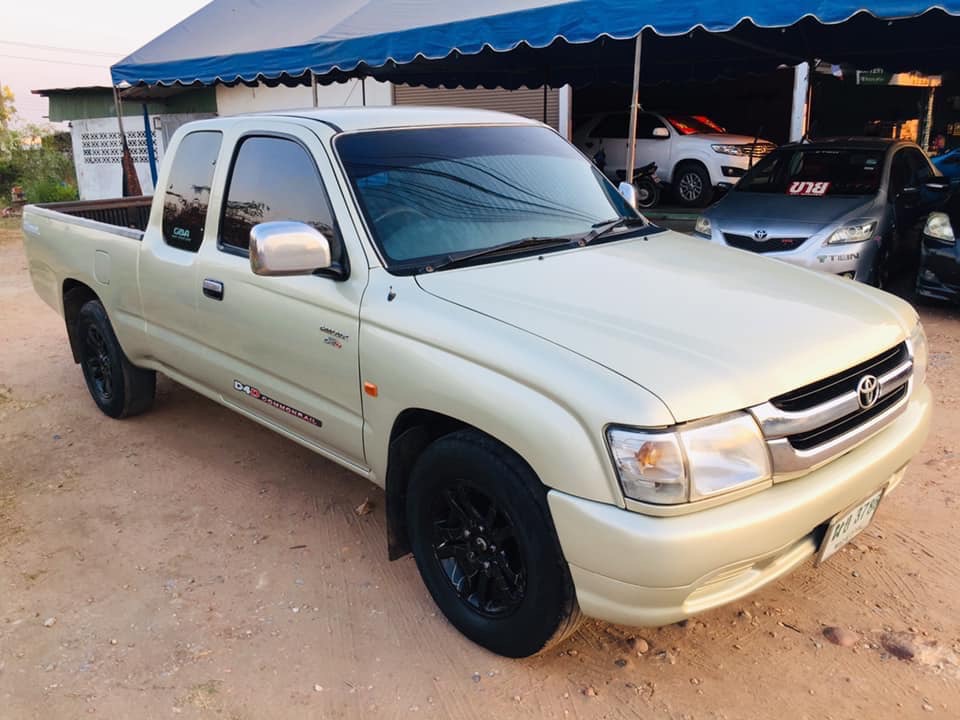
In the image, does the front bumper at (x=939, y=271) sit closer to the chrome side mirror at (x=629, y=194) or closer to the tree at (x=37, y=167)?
the chrome side mirror at (x=629, y=194)

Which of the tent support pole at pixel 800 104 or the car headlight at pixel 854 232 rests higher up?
the tent support pole at pixel 800 104

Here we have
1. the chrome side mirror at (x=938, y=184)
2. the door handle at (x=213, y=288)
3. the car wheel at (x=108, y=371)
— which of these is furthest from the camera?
the chrome side mirror at (x=938, y=184)

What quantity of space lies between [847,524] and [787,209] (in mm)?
5557

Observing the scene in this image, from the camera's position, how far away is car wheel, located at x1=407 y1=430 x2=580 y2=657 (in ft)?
7.78

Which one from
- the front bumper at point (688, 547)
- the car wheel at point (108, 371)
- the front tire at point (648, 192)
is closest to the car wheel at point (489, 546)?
the front bumper at point (688, 547)

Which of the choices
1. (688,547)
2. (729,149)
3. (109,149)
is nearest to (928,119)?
(729,149)

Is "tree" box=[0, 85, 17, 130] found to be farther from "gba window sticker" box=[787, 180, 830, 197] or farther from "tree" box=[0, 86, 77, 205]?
"gba window sticker" box=[787, 180, 830, 197]

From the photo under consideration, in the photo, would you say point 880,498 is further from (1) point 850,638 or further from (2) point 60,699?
(2) point 60,699

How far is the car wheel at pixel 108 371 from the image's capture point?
4.77 metres

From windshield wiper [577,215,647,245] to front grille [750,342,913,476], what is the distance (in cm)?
121

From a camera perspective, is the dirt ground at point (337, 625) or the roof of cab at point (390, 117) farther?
the roof of cab at point (390, 117)

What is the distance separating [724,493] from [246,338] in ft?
7.19

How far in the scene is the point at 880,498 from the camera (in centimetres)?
276

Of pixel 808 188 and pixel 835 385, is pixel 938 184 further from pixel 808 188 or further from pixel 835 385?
pixel 835 385
